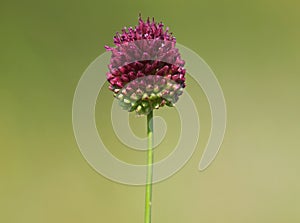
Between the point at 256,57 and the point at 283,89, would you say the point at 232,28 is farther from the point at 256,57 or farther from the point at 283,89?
the point at 283,89

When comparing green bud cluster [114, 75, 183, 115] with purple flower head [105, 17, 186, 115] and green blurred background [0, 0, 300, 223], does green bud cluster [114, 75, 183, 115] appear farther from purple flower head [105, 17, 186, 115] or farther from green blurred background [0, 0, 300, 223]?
green blurred background [0, 0, 300, 223]

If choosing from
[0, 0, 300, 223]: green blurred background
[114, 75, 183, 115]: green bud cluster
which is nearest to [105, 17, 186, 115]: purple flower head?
[114, 75, 183, 115]: green bud cluster

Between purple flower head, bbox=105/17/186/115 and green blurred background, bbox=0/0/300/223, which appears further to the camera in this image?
green blurred background, bbox=0/0/300/223

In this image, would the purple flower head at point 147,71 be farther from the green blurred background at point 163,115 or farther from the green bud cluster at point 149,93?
the green blurred background at point 163,115

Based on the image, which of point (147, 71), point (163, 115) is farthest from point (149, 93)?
point (163, 115)

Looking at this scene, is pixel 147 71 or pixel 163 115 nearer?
pixel 147 71

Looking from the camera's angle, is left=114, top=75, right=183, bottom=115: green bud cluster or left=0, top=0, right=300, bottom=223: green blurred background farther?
left=0, top=0, right=300, bottom=223: green blurred background

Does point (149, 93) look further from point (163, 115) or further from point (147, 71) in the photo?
point (163, 115)
